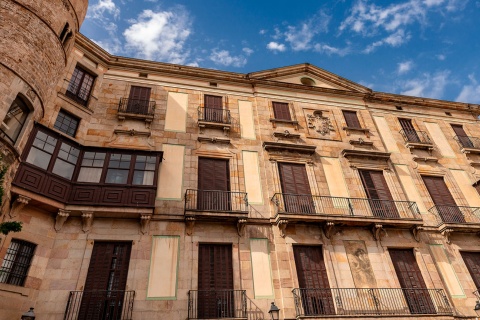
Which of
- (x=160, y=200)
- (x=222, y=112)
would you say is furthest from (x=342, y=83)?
(x=160, y=200)

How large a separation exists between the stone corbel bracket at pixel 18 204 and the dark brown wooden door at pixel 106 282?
264 centimetres

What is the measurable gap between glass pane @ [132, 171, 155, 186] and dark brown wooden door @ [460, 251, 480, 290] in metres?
13.9

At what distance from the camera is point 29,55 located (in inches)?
449

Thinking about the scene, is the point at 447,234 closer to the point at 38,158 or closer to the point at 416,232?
the point at 416,232

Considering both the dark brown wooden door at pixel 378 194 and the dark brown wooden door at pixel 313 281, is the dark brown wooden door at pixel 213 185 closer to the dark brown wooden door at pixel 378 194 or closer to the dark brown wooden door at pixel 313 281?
the dark brown wooden door at pixel 313 281

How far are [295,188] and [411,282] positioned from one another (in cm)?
A: 593

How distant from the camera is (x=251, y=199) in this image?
13.6 m

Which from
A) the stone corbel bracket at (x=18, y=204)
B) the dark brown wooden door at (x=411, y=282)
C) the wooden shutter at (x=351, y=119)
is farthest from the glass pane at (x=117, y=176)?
the wooden shutter at (x=351, y=119)

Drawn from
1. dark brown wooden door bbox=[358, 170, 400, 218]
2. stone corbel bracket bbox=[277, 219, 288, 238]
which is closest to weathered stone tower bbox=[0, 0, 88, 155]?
stone corbel bracket bbox=[277, 219, 288, 238]

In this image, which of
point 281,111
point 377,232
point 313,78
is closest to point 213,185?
point 281,111

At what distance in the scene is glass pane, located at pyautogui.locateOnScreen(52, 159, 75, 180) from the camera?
11.5 meters

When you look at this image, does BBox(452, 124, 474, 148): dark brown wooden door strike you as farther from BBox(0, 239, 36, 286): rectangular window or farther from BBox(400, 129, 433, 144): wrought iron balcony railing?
BBox(0, 239, 36, 286): rectangular window

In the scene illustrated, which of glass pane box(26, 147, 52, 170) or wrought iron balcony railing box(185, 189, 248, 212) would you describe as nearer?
glass pane box(26, 147, 52, 170)

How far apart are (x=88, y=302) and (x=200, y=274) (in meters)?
3.66
